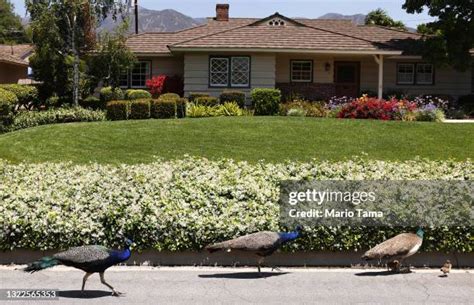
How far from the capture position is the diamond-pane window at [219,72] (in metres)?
29.4

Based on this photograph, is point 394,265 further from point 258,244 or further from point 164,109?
point 164,109

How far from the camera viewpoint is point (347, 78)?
105 feet

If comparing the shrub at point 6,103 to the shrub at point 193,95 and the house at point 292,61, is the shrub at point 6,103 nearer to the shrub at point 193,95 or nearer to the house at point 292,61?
the shrub at point 193,95

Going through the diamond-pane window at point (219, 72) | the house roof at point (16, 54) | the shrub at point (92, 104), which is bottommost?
the shrub at point (92, 104)

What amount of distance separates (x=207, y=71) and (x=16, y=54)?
26.9 m

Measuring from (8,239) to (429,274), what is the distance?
5.11 m

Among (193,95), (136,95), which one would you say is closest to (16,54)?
(136,95)

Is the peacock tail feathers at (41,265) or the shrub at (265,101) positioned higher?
the shrub at (265,101)

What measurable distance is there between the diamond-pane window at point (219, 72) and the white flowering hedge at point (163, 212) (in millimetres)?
19197

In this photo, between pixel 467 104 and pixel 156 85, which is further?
pixel 156 85

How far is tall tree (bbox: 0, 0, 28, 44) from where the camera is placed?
85394 millimetres

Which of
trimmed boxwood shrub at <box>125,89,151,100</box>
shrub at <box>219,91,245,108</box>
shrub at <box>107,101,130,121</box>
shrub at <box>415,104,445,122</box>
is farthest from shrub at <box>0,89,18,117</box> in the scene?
shrub at <box>415,104,445,122</box>

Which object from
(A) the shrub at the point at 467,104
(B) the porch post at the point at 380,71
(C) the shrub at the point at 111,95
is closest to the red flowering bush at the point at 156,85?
(C) the shrub at the point at 111,95

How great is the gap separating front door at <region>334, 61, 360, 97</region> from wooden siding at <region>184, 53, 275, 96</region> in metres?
3.84
